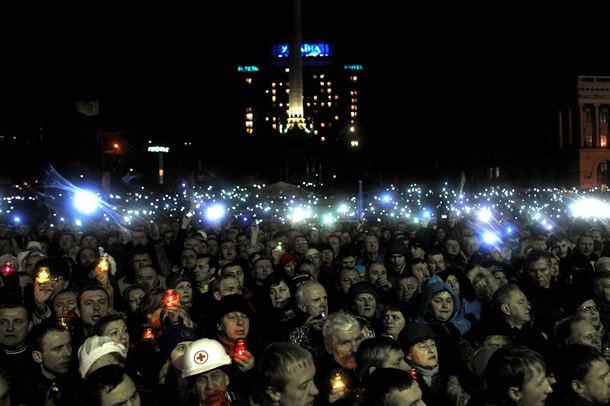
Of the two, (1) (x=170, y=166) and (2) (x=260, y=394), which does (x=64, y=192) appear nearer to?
(2) (x=260, y=394)

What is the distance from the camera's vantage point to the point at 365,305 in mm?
7484

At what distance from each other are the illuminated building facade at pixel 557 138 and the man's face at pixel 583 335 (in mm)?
55925

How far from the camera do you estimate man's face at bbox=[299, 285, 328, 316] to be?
23.3ft

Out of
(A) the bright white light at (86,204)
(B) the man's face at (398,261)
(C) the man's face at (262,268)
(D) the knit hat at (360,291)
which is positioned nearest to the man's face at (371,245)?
(B) the man's face at (398,261)

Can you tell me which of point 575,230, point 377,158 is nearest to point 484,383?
point 575,230

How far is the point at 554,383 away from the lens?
15.7 ft

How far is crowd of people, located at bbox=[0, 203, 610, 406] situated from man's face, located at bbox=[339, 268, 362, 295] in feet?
0.06

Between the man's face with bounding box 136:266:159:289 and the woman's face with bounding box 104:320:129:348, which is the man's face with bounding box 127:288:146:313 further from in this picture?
the woman's face with bounding box 104:320:129:348

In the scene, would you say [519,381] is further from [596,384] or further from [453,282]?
[453,282]

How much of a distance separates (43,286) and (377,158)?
110 meters

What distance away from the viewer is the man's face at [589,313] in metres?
6.53

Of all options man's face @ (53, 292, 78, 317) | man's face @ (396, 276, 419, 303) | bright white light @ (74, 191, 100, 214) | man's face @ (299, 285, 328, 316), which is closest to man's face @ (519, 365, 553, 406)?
man's face @ (299, 285, 328, 316)

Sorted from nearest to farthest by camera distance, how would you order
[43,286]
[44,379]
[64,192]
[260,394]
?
[260,394] < [44,379] < [43,286] < [64,192]

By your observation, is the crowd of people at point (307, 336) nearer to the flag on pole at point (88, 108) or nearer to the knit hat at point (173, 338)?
the knit hat at point (173, 338)
